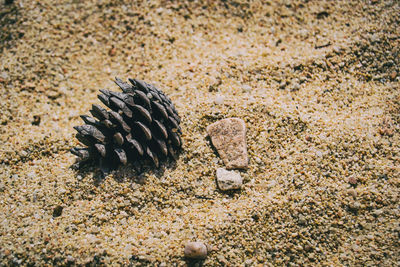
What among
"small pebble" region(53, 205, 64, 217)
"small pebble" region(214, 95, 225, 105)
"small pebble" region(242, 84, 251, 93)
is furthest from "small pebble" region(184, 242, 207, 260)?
"small pebble" region(242, 84, 251, 93)

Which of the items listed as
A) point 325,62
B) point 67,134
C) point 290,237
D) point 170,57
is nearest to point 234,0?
point 170,57

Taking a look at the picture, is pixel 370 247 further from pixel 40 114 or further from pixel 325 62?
pixel 40 114

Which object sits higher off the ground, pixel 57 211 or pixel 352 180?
pixel 352 180

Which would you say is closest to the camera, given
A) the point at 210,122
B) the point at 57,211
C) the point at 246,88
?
the point at 57,211

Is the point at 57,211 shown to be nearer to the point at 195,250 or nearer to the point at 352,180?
the point at 195,250

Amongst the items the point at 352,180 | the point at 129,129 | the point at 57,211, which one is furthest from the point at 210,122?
the point at 57,211

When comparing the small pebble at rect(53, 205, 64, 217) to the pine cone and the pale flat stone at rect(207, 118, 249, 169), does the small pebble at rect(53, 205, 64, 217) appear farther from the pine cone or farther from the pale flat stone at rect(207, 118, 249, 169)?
the pale flat stone at rect(207, 118, 249, 169)
